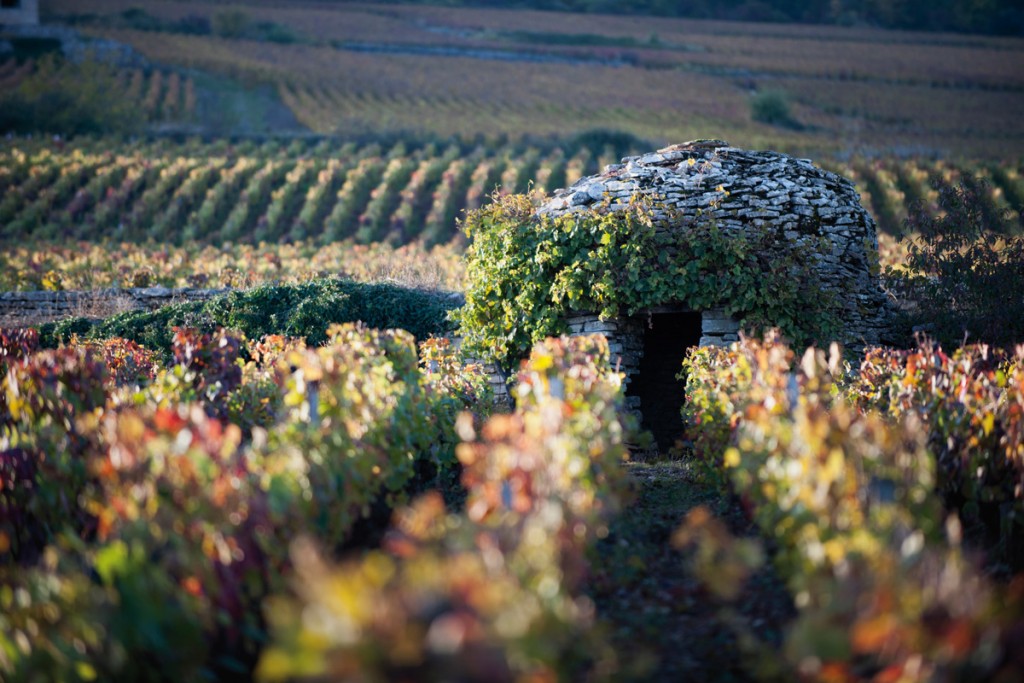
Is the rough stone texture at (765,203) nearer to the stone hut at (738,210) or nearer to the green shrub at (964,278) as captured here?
the stone hut at (738,210)

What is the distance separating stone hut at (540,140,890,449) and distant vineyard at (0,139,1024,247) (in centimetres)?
1327

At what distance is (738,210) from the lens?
34.2ft

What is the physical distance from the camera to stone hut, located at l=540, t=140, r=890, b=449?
10289 mm

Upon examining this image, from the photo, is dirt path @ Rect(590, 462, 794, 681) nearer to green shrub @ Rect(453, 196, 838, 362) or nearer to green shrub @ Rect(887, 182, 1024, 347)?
green shrub @ Rect(453, 196, 838, 362)

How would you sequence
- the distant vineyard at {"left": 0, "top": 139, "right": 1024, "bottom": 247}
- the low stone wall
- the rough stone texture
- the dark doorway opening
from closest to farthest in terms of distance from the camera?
1. the rough stone texture
2. the dark doorway opening
3. the low stone wall
4. the distant vineyard at {"left": 0, "top": 139, "right": 1024, "bottom": 247}

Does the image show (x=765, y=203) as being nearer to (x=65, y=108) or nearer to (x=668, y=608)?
(x=668, y=608)

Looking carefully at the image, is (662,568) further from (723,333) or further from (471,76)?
(471,76)

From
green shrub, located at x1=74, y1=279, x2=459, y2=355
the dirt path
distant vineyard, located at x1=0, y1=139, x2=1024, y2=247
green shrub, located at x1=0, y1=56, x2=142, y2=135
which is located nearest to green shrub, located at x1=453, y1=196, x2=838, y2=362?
the dirt path

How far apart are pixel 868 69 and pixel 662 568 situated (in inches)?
1956

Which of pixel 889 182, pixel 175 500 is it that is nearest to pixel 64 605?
pixel 175 500

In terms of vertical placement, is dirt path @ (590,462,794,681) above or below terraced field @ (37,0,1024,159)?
below

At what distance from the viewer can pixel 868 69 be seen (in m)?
49.2

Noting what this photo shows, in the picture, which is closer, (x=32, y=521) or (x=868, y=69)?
(x=32, y=521)

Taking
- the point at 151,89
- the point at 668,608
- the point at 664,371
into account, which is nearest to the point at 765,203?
the point at 664,371
